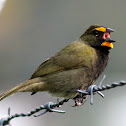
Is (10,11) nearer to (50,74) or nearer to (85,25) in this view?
(85,25)

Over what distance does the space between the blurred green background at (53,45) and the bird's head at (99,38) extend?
3.86m

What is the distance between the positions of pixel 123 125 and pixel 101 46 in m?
4.44

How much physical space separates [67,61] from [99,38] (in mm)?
551

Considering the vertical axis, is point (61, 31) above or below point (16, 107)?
above

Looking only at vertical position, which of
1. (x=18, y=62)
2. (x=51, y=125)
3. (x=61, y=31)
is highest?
(x=61, y=31)

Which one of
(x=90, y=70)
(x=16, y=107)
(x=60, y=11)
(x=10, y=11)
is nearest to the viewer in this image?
(x=90, y=70)

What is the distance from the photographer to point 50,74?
6.51 metres

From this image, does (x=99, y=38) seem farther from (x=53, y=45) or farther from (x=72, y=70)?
(x=53, y=45)

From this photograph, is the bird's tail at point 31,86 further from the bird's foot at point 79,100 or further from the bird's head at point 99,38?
the bird's head at point 99,38

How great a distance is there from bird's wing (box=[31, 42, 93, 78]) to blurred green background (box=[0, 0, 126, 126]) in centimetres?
395

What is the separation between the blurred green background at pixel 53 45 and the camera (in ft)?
36.2

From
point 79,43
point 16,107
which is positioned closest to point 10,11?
point 16,107

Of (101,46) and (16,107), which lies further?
(16,107)

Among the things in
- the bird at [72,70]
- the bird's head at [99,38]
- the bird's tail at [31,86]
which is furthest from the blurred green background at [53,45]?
the bird's tail at [31,86]
